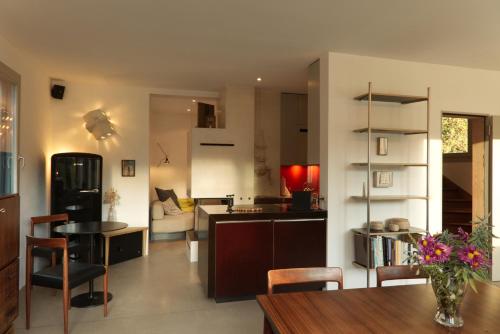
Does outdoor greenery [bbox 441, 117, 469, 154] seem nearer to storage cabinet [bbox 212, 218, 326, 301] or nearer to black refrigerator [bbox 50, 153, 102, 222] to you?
storage cabinet [bbox 212, 218, 326, 301]

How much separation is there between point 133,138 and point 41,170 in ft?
4.60

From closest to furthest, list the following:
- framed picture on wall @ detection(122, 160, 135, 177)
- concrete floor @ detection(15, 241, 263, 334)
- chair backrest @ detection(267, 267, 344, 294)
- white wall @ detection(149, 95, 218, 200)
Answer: chair backrest @ detection(267, 267, 344, 294)
concrete floor @ detection(15, 241, 263, 334)
framed picture on wall @ detection(122, 160, 135, 177)
white wall @ detection(149, 95, 218, 200)

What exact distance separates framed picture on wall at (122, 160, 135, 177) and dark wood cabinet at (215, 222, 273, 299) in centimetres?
264

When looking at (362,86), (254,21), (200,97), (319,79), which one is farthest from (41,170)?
(362,86)

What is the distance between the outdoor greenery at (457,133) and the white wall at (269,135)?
11.2ft

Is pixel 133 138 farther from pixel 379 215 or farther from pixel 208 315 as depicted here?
pixel 379 215

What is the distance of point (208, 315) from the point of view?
10.5 feet

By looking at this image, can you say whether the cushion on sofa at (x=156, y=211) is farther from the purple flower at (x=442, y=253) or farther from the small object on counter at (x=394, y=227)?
the purple flower at (x=442, y=253)

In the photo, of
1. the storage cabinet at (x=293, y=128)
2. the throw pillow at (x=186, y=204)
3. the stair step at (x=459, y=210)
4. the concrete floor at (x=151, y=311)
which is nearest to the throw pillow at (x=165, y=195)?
the throw pillow at (x=186, y=204)

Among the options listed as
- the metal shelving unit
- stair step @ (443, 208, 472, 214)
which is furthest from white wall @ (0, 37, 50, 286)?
stair step @ (443, 208, 472, 214)

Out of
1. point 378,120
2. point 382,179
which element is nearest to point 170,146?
point 378,120

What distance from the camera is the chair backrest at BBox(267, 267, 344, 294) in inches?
75.3

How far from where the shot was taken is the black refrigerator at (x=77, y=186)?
15.0ft

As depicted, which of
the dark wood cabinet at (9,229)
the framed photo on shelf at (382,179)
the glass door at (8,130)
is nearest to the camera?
the dark wood cabinet at (9,229)
